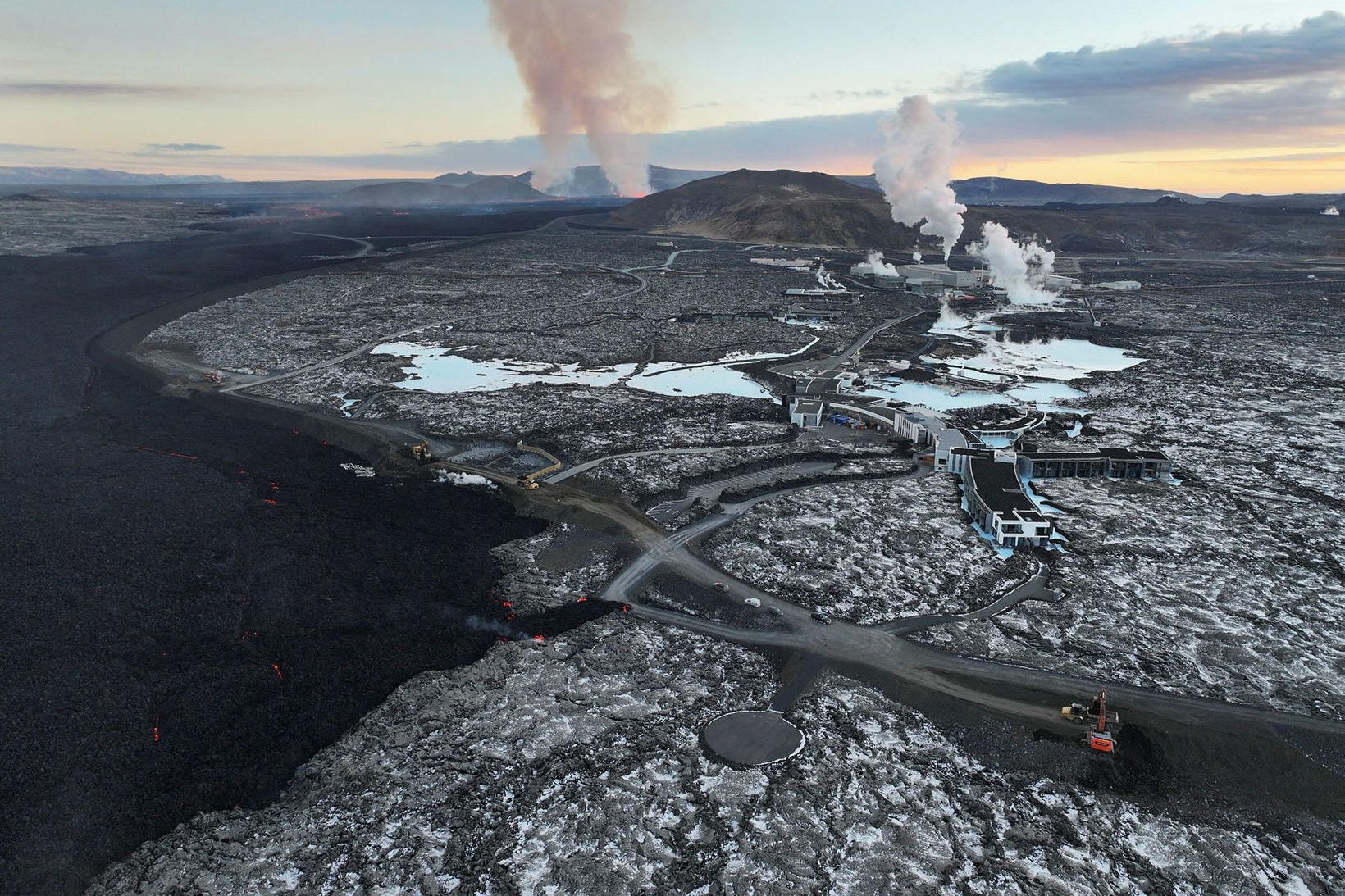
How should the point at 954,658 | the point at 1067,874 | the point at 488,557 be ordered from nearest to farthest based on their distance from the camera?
the point at 1067,874 < the point at 954,658 < the point at 488,557

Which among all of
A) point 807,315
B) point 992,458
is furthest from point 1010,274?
point 992,458

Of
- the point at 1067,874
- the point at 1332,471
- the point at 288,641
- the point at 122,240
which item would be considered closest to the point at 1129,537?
the point at 1332,471

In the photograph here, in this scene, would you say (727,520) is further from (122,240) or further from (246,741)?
(122,240)

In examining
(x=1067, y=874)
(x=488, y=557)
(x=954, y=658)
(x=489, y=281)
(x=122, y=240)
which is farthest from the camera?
(x=122, y=240)

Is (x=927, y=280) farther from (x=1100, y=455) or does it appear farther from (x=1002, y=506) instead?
(x=1002, y=506)

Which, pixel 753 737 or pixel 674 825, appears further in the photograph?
pixel 753 737

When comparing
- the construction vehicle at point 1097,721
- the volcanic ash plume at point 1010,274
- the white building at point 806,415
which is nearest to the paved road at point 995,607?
the construction vehicle at point 1097,721
